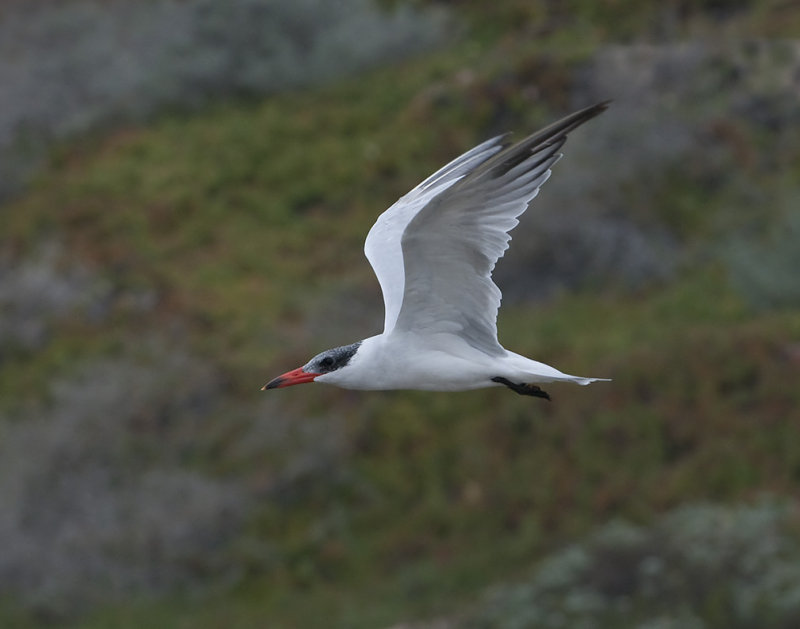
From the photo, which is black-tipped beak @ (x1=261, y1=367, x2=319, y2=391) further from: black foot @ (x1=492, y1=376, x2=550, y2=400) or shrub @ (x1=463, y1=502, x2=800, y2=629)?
shrub @ (x1=463, y1=502, x2=800, y2=629)

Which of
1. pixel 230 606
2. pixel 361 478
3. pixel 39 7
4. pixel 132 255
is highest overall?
pixel 39 7

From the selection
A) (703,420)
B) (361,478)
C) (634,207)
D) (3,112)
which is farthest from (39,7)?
(703,420)

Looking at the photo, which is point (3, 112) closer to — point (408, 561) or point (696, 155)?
point (696, 155)

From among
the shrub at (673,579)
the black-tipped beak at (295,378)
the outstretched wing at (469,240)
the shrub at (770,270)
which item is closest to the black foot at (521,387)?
the outstretched wing at (469,240)

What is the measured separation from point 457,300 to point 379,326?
9181 millimetres

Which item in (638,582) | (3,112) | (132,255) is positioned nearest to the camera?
(638,582)

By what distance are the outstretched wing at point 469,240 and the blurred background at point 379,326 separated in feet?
17.4

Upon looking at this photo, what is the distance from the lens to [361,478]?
13.9 meters

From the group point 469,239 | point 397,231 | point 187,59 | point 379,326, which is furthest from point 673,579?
point 187,59

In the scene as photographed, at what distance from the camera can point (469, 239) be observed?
618 centimetres

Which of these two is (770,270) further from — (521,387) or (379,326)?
(521,387)

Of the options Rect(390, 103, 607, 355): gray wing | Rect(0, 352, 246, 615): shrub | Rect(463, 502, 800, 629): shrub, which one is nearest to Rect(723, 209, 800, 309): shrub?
Rect(463, 502, 800, 629): shrub

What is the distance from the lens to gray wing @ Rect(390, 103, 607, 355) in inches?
234

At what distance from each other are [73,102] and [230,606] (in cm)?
1189
